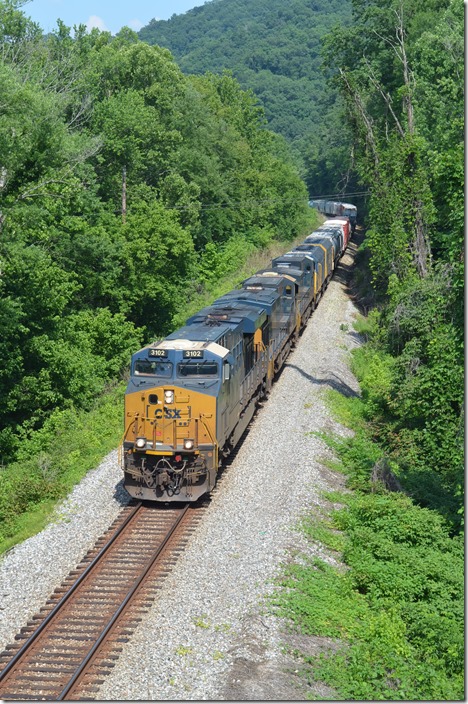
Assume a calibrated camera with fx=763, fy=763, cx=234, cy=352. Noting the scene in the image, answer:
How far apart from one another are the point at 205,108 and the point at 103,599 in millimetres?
49320

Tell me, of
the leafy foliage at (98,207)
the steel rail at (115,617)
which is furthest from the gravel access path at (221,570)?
the leafy foliage at (98,207)

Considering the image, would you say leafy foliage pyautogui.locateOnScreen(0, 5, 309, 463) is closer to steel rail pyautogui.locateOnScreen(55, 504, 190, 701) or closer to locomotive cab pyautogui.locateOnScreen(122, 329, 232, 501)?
locomotive cab pyautogui.locateOnScreen(122, 329, 232, 501)

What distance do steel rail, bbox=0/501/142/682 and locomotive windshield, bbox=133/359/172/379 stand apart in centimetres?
320

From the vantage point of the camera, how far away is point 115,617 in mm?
12289

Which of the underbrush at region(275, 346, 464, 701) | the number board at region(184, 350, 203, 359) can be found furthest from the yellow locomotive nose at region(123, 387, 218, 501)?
the underbrush at region(275, 346, 464, 701)

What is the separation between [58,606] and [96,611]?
0.64 m

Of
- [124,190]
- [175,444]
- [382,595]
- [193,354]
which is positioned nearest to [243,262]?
[124,190]

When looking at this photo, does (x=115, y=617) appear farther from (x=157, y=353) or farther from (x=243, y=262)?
(x=243, y=262)

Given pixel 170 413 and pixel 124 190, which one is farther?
pixel 124 190

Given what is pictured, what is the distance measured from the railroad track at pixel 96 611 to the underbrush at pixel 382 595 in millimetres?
2507

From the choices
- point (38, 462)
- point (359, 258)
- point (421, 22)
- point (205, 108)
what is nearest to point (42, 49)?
point (205, 108)

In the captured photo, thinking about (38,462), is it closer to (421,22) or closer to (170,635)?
(170,635)

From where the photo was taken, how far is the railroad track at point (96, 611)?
10867mm

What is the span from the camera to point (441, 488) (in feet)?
63.9
